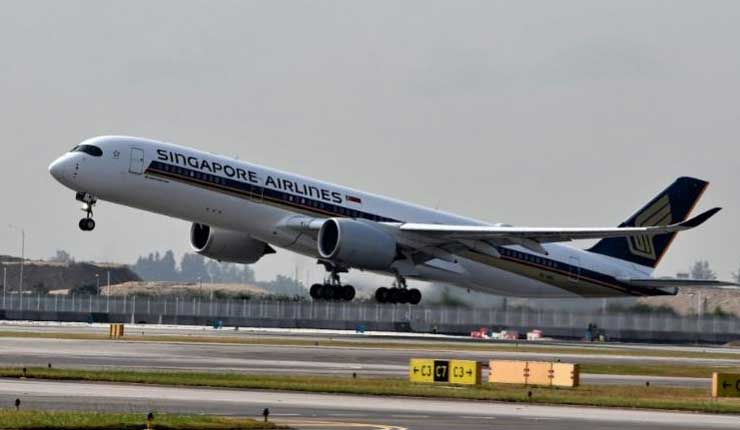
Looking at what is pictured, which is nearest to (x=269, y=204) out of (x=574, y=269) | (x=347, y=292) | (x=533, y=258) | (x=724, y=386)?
(x=347, y=292)

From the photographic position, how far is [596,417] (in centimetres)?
3553

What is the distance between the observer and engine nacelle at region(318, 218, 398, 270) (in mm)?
74938

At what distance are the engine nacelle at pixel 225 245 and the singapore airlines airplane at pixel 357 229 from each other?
0.08 metres

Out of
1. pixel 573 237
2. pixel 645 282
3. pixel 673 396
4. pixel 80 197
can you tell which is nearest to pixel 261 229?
pixel 80 197

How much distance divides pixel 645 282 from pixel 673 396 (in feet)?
147

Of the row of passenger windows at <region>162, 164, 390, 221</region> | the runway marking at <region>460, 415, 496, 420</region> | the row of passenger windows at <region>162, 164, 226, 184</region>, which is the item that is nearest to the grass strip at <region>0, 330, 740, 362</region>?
the row of passenger windows at <region>162, 164, 390, 221</region>

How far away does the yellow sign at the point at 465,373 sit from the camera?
47500mm

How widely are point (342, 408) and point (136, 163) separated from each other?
3644 centimetres

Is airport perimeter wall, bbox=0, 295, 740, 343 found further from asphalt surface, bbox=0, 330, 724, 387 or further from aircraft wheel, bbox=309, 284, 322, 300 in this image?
asphalt surface, bbox=0, 330, 724, 387

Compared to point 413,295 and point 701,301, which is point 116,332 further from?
point 701,301

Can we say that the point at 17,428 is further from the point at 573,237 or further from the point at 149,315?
the point at 149,315

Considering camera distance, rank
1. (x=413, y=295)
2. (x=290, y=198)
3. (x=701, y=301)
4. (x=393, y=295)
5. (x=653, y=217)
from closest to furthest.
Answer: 1. (x=290, y=198)
2. (x=393, y=295)
3. (x=413, y=295)
4. (x=653, y=217)
5. (x=701, y=301)

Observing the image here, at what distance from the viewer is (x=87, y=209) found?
231 ft

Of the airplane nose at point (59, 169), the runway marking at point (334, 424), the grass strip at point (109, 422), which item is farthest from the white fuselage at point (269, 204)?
the runway marking at point (334, 424)
